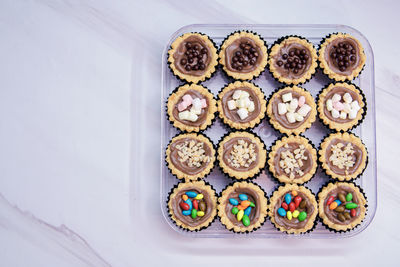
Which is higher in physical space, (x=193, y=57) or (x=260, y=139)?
(x=193, y=57)

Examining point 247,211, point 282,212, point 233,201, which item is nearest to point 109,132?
point 233,201

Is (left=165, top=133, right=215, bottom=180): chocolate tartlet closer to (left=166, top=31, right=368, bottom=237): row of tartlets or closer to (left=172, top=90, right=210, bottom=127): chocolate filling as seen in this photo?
(left=166, top=31, right=368, bottom=237): row of tartlets

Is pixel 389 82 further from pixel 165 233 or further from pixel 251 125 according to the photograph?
pixel 165 233

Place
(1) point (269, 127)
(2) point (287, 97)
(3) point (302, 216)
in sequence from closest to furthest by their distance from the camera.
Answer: (3) point (302, 216)
(2) point (287, 97)
(1) point (269, 127)

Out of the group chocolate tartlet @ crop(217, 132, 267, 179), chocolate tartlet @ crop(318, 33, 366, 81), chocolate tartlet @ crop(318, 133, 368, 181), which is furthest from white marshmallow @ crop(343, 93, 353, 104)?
chocolate tartlet @ crop(217, 132, 267, 179)

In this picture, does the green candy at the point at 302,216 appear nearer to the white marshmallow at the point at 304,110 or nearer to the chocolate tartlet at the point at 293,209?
the chocolate tartlet at the point at 293,209

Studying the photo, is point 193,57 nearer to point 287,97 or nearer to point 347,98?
point 287,97

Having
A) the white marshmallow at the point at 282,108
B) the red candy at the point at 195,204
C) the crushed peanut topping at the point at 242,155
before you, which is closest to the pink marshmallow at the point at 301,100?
the white marshmallow at the point at 282,108

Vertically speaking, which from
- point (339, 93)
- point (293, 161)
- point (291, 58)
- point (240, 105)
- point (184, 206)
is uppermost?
point (291, 58)
